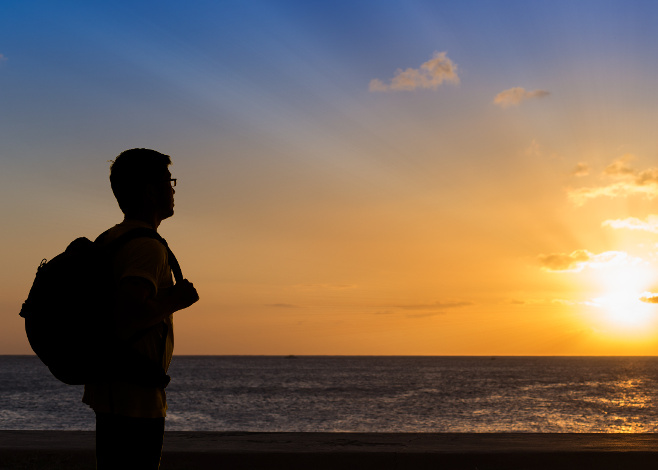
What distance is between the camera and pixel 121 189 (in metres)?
2.59

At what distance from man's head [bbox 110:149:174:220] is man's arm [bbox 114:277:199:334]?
417 mm

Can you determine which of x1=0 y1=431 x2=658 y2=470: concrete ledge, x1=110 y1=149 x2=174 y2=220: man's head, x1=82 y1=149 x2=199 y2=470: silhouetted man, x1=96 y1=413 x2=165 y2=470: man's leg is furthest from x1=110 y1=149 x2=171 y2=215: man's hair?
x1=0 y1=431 x2=658 y2=470: concrete ledge

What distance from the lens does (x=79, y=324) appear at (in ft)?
7.19

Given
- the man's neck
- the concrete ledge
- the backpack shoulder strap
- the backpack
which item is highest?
the man's neck

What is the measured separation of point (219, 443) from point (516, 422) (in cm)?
2297

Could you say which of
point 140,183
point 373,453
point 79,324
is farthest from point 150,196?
point 373,453

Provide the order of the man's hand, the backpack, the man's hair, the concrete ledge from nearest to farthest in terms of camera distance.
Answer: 1. the backpack
2. the man's hand
3. the man's hair
4. the concrete ledge

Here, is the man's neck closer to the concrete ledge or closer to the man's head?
the man's head

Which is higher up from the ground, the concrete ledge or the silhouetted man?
the silhouetted man

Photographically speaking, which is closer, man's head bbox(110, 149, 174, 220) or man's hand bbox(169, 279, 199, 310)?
man's hand bbox(169, 279, 199, 310)

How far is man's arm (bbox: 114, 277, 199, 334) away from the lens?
2.22 meters

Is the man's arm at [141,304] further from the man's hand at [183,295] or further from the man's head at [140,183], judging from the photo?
the man's head at [140,183]

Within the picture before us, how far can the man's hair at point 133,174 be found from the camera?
8.43 ft

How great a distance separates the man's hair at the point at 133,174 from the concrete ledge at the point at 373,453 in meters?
7.39
